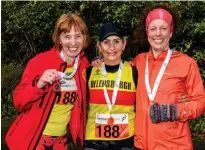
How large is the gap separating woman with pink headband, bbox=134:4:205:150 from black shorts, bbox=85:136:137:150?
0.10 m

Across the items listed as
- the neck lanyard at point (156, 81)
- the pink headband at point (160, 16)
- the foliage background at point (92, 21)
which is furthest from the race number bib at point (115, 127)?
the foliage background at point (92, 21)

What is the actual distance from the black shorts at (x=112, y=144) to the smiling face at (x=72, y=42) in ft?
3.08

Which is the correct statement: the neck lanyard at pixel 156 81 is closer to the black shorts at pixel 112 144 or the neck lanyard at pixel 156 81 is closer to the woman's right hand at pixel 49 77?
the black shorts at pixel 112 144

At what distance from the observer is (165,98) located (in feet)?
13.8

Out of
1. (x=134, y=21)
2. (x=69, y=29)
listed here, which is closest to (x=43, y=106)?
(x=69, y=29)

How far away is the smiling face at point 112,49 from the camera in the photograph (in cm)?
454

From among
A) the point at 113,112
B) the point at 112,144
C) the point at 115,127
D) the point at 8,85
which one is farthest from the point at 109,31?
the point at 8,85

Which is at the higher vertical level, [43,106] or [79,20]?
[79,20]

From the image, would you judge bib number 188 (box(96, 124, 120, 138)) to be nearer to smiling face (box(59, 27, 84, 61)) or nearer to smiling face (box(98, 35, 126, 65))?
smiling face (box(98, 35, 126, 65))

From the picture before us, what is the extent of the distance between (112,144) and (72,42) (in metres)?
1.11

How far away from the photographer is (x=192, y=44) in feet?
33.1

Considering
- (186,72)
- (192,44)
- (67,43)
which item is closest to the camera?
(186,72)

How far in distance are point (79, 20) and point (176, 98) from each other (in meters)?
1.30

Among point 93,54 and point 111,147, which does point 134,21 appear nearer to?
point 93,54
